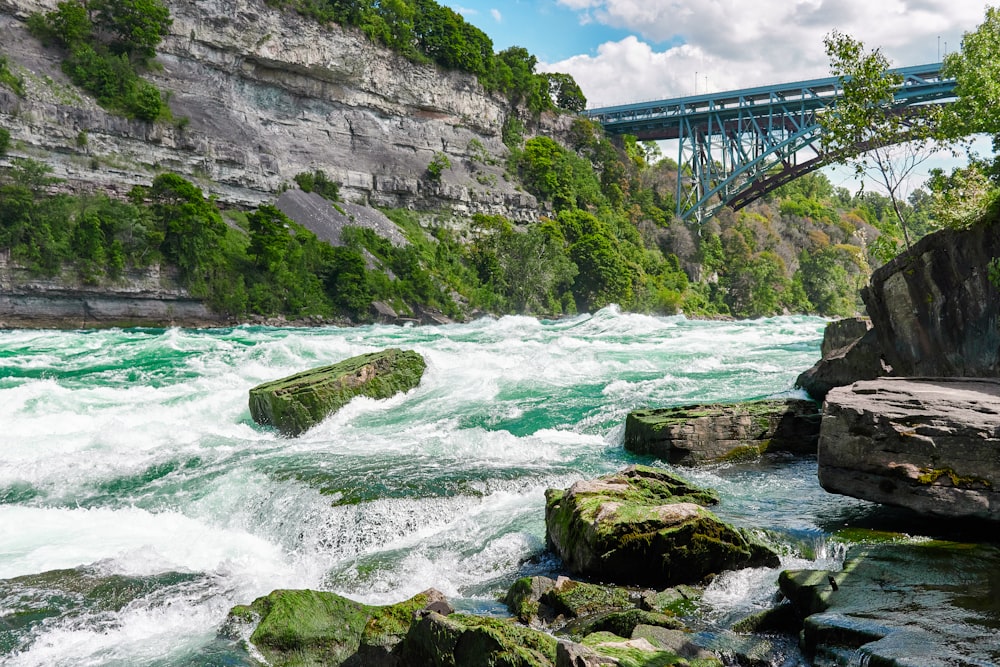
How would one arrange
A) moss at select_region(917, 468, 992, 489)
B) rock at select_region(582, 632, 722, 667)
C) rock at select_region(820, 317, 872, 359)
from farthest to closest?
1. rock at select_region(820, 317, 872, 359)
2. moss at select_region(917, 468, 992, 489)
3. rock at select_region(582, 632, 722, 667)

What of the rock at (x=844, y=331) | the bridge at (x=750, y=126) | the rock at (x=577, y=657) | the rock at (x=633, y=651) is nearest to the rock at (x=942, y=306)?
the rock at (x=844, y=331)

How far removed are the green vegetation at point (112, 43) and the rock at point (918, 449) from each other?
42076 millimetres

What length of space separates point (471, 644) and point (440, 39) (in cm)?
5787

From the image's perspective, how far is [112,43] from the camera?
42438 mm

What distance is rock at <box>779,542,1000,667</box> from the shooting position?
423cm

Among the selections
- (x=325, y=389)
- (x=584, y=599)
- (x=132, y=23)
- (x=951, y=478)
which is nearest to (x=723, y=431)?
(x=951, y=478)

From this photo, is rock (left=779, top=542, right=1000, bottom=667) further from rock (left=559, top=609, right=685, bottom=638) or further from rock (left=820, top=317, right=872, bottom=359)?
rock (left=820, top=317, right=872, bottom=359)

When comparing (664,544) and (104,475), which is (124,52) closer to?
(104,475)

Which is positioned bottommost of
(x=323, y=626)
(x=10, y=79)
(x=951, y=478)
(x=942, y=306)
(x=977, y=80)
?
(x=323, y=626)

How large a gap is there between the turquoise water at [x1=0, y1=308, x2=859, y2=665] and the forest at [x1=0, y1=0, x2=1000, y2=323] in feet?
18.7

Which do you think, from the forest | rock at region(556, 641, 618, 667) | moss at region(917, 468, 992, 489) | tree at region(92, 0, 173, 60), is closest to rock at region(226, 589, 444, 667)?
rock at region(556, 641, 618, 667)

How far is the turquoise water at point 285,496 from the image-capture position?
5984 millimetres

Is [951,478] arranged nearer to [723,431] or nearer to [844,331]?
[723,431]

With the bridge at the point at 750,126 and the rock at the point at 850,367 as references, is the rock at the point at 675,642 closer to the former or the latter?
the rock at the point at 850,367
